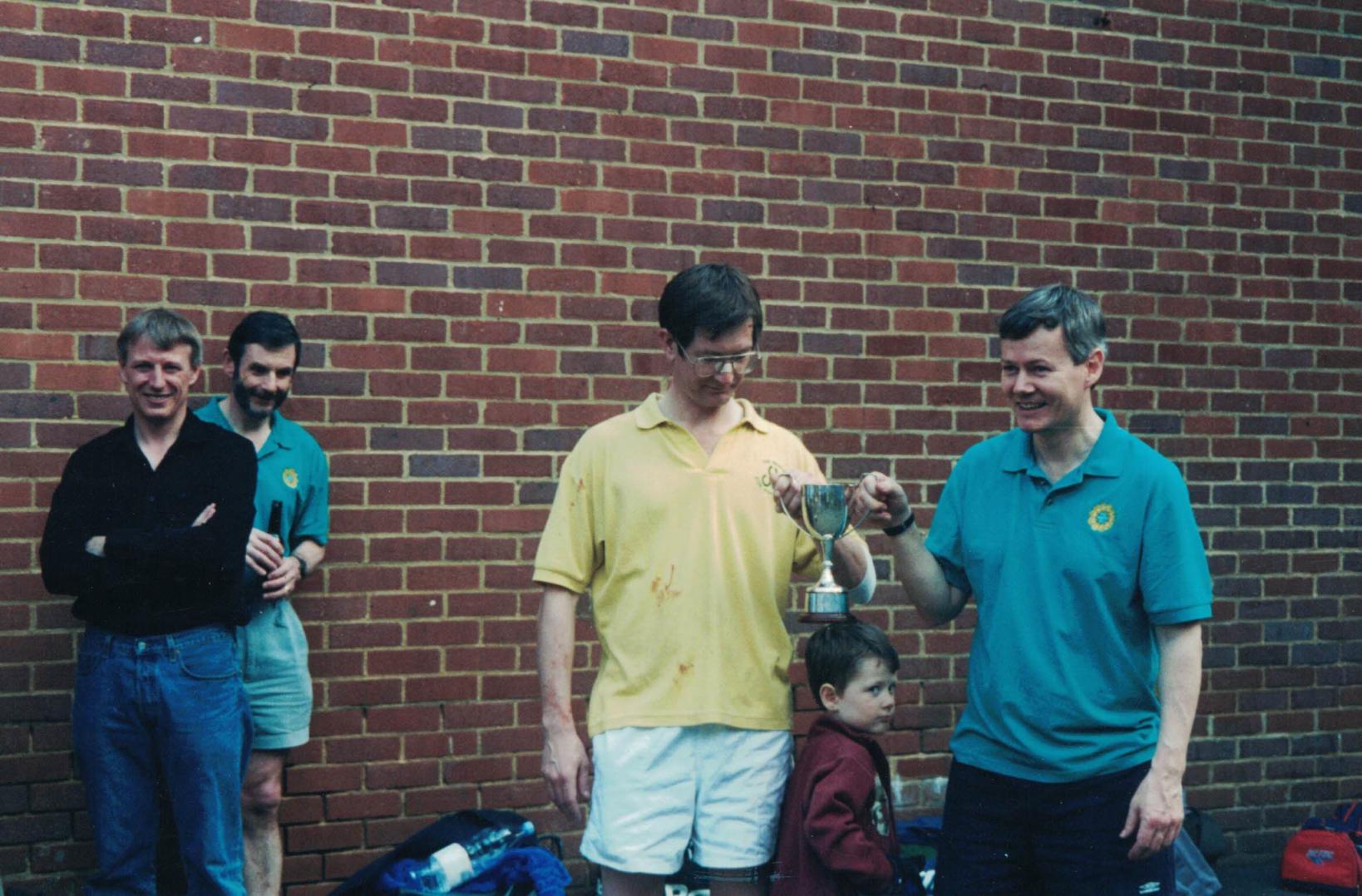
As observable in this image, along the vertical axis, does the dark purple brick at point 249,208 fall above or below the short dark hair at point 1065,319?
above

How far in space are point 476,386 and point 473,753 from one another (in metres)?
1.33

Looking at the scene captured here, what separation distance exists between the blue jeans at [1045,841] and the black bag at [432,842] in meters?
2.04

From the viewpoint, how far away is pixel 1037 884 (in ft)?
11.8

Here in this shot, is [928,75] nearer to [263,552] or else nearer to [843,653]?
[843,653]

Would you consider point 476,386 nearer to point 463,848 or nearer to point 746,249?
point 746,249

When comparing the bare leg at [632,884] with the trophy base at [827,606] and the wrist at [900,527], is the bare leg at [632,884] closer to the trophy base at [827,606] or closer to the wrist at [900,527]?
the trophy base at [827,606]

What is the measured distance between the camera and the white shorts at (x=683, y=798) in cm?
351

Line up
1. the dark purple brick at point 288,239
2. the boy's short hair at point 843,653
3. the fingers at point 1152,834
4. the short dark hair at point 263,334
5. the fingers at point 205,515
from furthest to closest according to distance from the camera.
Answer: the dark purple brick at point 288,239 → the short dark hair at point 263,334 → the fingers at point 205,515 → the boy's short hair at point 843,653 → the fingers at point 1152,834

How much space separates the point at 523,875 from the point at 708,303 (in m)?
2.49

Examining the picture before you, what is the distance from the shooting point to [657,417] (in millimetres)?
3723

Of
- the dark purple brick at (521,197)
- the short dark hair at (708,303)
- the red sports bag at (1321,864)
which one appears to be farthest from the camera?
the red sports bag at (1321,864)

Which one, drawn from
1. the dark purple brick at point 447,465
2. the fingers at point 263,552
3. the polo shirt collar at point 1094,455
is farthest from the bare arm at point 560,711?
the dark purple brick at point 447,465

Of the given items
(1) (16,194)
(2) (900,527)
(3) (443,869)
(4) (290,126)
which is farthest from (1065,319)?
(1) (16,194)

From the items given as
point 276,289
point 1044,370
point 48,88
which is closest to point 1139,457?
point 1044,370
